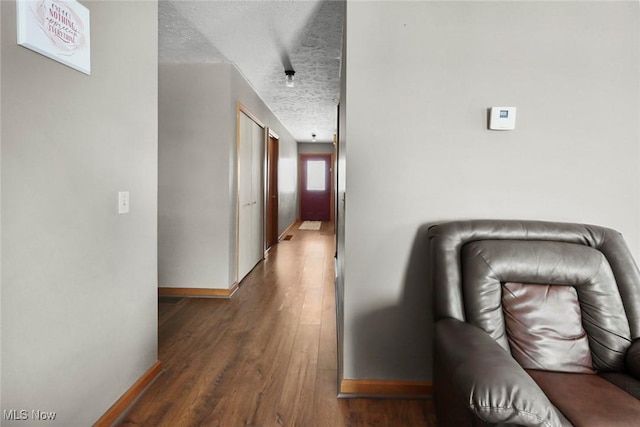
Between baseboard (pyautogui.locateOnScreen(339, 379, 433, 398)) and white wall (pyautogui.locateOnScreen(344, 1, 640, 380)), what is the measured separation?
8cm

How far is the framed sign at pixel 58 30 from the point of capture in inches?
44.5

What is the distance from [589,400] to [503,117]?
4.27 ft

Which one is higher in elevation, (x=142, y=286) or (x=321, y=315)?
(x=142, y=286)

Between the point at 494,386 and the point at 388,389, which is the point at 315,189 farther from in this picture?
the point at 494,386

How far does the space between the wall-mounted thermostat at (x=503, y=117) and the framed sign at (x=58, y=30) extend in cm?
192

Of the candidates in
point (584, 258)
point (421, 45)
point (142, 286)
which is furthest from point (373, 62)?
point (142, 286)

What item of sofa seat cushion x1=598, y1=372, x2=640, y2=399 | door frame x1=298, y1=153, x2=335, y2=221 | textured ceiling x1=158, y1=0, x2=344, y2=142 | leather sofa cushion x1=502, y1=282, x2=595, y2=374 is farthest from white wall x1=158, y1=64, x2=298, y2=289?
door frame x1=298, y1=153, x2=335, y2=221

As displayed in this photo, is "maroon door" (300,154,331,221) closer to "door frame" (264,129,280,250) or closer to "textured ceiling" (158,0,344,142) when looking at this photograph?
"door frame" (264,129,280,250)

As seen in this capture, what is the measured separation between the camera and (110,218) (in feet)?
5.32

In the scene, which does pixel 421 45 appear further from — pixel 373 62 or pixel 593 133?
pixel 593 133

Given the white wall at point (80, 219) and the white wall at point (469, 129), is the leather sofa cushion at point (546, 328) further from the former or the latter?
the white wall at point (80, 219)

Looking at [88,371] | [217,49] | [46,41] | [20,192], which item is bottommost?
[88,371]

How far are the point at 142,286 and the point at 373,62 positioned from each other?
1771 millimetres

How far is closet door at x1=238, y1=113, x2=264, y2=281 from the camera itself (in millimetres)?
4043
